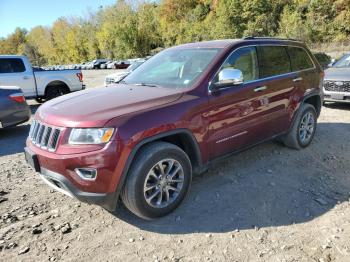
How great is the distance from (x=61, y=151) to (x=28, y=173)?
2.34 metres

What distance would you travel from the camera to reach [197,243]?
3299mm

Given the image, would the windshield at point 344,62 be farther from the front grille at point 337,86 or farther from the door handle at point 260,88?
the door handle at point 260,88

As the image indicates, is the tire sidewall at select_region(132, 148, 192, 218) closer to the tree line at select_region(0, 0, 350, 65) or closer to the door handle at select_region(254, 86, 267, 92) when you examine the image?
the door handle at select_region(254, 86, 267, 92)

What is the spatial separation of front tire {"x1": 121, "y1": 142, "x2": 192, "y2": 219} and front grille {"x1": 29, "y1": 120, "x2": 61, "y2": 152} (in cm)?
79

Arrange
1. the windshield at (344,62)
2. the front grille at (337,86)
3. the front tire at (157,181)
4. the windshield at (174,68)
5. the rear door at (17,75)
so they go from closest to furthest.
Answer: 1. the front tire at (157,181)
2. the windshield at (174,68)
3. the front grille at (337,86)
4. the windshield at (344,62)
5. the rear door at (17,75)

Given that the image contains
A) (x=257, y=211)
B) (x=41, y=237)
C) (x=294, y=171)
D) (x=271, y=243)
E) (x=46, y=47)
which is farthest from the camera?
(x=46, y=47)

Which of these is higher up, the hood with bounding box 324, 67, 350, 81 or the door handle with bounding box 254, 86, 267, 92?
the door handle with bounding box 254, 86, 267, 92

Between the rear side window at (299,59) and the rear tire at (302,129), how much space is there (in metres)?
0.63

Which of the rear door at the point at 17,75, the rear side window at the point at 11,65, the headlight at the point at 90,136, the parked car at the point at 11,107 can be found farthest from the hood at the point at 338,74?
the rear side window at the point at 11,65

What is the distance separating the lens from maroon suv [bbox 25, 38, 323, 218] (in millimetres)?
3238

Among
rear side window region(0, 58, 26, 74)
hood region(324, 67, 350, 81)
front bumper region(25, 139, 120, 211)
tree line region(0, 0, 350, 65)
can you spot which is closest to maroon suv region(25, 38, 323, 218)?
front bumper region(25, 139, 120, 211)

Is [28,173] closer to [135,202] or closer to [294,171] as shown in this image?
[135,202]

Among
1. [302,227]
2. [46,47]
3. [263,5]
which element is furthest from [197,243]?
[46,47]

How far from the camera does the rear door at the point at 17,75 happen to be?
11.4 m
